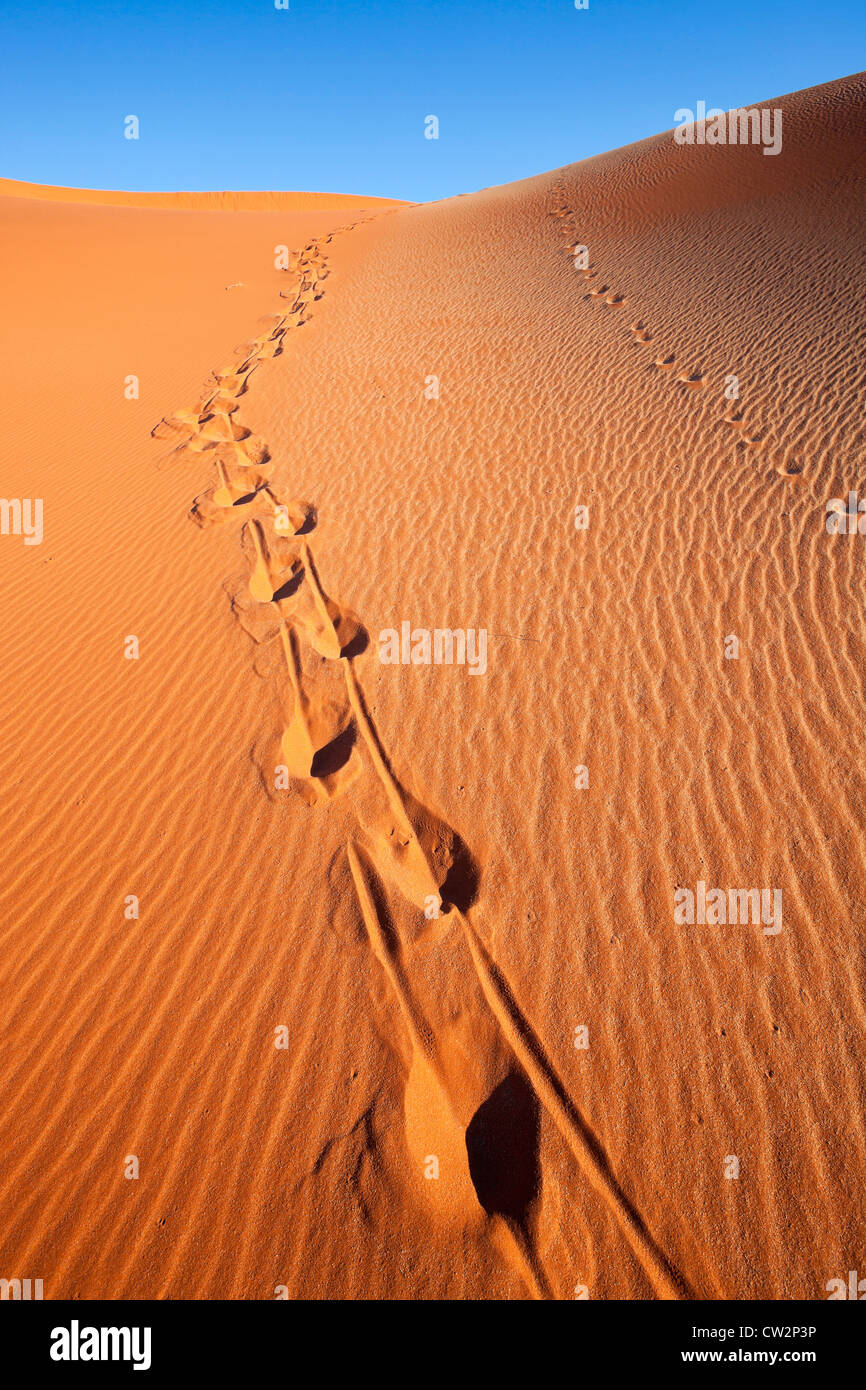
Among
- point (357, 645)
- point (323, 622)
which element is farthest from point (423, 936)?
point (323, 622)

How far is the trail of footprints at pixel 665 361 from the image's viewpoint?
6.99m

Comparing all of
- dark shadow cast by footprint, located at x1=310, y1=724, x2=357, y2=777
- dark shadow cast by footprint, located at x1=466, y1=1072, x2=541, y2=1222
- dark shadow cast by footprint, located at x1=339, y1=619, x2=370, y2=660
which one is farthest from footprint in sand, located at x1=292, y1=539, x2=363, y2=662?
dark shadow cast by footprint, located at x1=466, y1=1072, x2=541, y2=1222

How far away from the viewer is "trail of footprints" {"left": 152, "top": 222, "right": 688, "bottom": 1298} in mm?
2650

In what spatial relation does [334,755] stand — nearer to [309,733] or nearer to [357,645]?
[309,733]

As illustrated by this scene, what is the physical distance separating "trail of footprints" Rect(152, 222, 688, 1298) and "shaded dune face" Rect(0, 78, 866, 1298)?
21 mm

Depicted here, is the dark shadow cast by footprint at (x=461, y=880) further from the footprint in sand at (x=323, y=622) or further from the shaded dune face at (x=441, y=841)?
the footprint in sand at (x=323, y=622)

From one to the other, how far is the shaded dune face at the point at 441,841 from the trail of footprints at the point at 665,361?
0.14m

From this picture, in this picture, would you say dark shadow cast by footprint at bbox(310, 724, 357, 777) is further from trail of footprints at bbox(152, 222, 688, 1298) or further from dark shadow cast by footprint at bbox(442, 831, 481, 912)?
dark shadow cast by footprint at bbox(442, 831, 481, 912)

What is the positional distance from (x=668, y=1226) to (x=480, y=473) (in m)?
6.24

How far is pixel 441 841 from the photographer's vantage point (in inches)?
149

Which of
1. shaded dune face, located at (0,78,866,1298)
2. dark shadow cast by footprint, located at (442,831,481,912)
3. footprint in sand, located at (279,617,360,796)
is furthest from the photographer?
footprint in sand, located at (279,617,360,796)

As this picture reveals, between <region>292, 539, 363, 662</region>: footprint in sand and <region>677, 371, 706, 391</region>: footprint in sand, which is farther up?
<region>677, 371, 706, 391</region>: footprint in sand

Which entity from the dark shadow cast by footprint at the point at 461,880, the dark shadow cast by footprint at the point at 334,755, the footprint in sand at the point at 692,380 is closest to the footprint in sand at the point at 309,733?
the dark shadow cast by footprint at the point at 334,755

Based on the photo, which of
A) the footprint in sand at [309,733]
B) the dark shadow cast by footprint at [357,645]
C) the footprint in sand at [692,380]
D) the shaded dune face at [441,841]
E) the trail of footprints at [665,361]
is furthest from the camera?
the footprint in sand at [692,380]
